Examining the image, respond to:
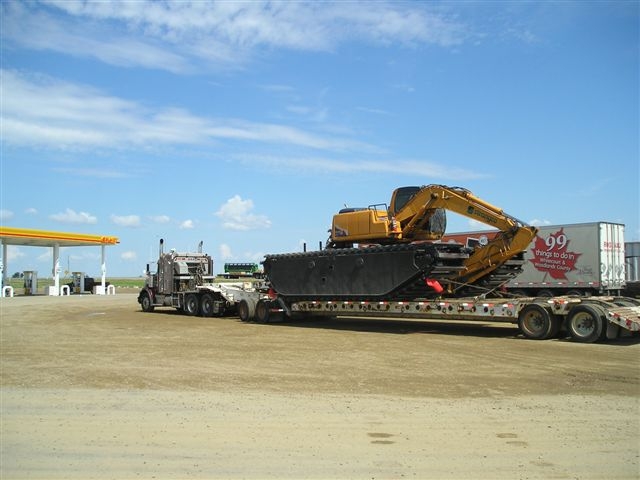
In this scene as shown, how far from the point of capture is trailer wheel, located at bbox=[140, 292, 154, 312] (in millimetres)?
28931

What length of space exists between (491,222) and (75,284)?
47392mm

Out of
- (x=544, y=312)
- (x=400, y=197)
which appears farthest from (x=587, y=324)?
(x=400, y=197)

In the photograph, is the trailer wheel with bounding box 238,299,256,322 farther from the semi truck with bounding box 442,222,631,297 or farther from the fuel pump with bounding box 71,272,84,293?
the fuel pump with bounding box 71,272,84,293

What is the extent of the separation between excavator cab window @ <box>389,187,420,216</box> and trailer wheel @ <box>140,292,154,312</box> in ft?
47.9

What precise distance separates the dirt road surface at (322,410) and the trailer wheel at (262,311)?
24.2 feet

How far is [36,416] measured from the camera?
7.51 metres

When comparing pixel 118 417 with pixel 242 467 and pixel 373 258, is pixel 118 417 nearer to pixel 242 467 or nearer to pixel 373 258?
pixel 242 467

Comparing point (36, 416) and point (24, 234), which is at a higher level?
point (24, 234)

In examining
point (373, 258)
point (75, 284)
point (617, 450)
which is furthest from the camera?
point (75, 284)

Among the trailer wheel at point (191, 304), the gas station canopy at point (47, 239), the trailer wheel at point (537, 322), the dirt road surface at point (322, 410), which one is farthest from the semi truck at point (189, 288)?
the gas station canopy at point (47, 239)

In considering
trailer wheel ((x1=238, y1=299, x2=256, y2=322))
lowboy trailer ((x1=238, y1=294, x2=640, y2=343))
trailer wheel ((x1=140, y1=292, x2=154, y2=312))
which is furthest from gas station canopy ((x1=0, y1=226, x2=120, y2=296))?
lowboy trailer ((x1=238, y1=294, x2=640, y2=343))

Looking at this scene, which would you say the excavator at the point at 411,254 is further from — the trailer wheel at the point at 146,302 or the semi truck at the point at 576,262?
the trailer wheel at the point at 146,302

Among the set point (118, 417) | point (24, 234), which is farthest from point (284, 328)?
point (24, 234)

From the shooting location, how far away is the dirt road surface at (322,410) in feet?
18.7
